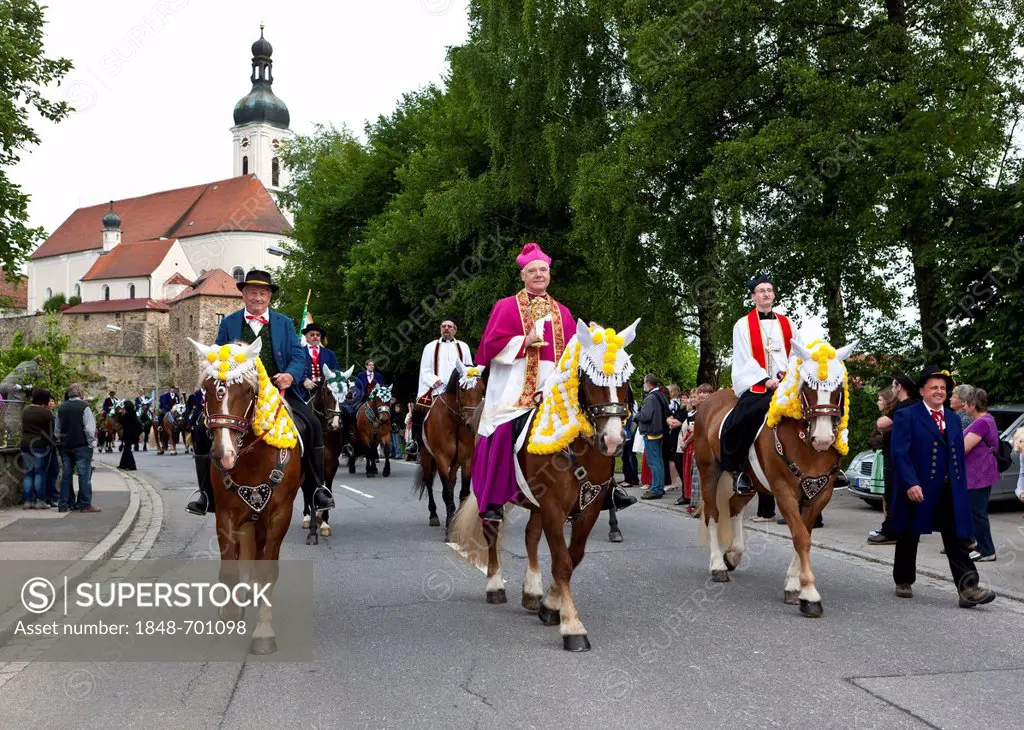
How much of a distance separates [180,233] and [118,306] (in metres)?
12.8

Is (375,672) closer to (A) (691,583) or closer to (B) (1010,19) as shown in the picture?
(A) (691,583)

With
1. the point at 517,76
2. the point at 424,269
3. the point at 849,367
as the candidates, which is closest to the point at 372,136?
the point at 424,269

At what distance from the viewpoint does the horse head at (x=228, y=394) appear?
244 inches

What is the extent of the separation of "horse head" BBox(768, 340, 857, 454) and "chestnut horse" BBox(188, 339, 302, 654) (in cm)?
373

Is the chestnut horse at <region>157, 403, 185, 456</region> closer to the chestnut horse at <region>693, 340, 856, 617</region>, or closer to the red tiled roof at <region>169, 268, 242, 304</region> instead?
the chestnut horse at <region>693, 340, 856, 617</region>

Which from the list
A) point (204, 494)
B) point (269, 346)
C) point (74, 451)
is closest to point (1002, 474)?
point (269, 346)

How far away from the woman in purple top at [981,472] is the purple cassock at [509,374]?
481 cm

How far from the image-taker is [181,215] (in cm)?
Result: 12319

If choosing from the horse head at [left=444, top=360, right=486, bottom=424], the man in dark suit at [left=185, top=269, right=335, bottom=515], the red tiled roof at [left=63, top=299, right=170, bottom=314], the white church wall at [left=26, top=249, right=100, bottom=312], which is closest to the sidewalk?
the horse head at [left=444, top=360, right=486, bottom=424]

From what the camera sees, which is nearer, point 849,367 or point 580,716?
point 580,716

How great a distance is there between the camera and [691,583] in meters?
9.10

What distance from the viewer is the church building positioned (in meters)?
115

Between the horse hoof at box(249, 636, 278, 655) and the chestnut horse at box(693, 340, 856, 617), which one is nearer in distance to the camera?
the horse hoof at box(249, 636, 278, 655)

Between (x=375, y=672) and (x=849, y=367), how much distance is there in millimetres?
15313
